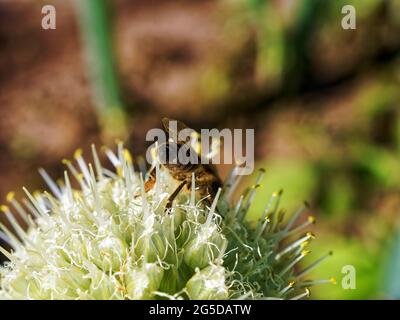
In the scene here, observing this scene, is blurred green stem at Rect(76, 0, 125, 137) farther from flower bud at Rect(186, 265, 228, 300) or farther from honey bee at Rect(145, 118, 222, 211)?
flower bud at Rect(186, 265, 228, 300)

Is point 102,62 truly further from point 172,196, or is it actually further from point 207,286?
point 207,286

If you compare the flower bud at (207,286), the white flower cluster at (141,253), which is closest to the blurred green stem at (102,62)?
the white flower cluster at (141,253)

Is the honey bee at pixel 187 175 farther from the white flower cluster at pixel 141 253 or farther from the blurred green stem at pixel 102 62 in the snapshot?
the blurred green stem at pixel 102 62

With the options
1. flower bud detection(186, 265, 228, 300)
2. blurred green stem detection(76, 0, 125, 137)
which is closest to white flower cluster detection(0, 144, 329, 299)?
flower bud detection(186, 265, 228, 300)

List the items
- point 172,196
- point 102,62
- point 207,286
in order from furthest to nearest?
point 102,62, point 172,196, point 207,286

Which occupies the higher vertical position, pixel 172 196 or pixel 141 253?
pixel 172 196

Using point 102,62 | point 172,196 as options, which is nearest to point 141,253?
point 172,196

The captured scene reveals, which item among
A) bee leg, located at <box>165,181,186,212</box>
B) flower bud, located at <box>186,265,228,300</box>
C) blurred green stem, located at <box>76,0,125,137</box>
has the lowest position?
flower bud, located at <box>186,265,228,300</box>
